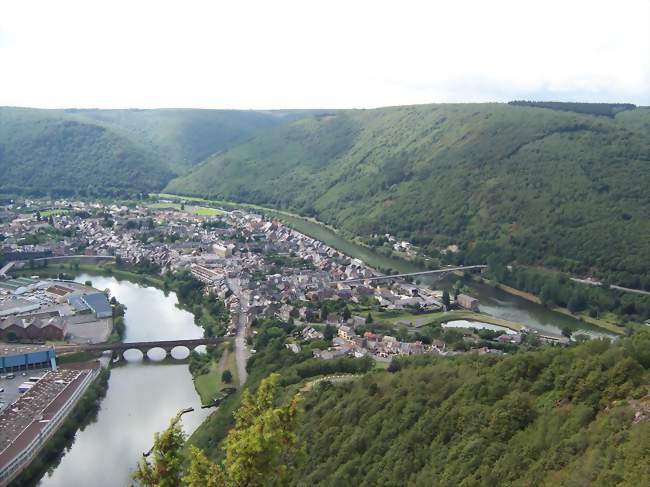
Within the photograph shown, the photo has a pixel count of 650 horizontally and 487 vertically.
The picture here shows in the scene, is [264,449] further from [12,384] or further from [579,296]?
[579,296]

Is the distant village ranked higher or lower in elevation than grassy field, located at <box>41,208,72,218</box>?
higher

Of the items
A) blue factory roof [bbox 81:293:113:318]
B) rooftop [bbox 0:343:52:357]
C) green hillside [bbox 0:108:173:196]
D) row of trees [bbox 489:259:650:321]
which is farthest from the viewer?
green hillside [bbox 0:108:173:196]

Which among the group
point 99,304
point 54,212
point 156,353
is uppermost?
point 99,304

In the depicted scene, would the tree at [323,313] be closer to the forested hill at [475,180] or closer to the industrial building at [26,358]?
the industrial building at [26,358]

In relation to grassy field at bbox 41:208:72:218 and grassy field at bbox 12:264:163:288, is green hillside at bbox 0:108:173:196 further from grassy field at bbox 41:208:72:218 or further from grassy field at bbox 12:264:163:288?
grassy field at bbox 12:264:163:288

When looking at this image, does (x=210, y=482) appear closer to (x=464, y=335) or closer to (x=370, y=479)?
(x=370, y=479)

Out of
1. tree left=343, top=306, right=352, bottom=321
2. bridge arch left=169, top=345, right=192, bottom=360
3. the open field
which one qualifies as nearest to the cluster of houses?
tree left=343, top=306, right=352, bottom=321

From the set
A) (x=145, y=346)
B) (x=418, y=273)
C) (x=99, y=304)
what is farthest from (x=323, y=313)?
(x=418, y=273)

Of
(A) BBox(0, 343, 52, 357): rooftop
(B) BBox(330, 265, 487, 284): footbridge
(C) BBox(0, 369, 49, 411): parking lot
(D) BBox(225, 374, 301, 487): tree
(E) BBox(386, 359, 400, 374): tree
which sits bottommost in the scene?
(B) BBox(330, 265, 487, 284): footbridge
